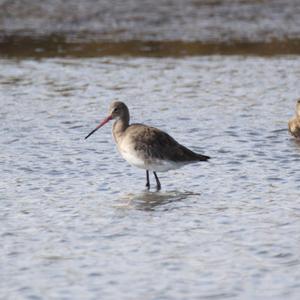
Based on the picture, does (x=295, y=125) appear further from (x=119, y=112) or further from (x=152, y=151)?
(x=152, y=151)

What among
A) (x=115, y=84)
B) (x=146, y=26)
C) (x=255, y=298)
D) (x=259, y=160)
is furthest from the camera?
(x=146, y=26)

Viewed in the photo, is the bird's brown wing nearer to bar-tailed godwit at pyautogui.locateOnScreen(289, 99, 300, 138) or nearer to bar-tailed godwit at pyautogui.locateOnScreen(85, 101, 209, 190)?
bar-tailed godwit at pyautogui.locateOnScreen(85, 101, 209, 190)

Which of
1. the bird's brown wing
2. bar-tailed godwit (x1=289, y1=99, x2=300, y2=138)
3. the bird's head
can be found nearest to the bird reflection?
the bird's brown wing

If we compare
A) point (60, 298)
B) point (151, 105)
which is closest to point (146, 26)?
point (151, 105)

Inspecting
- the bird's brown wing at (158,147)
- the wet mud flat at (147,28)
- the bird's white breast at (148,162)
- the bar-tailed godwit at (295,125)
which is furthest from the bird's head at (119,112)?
the wet mud flat at (147,28)

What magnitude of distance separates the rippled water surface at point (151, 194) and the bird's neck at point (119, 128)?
1.66 feet

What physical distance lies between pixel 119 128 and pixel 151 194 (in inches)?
46.7

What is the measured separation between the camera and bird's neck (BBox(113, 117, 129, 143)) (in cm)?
1202

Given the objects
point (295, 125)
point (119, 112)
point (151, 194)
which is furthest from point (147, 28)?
point (151, 194)

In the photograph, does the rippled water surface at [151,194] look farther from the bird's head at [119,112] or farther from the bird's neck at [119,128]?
the bird's head at [119,112]

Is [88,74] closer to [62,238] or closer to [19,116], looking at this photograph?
[19,116]

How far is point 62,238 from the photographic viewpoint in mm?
9250

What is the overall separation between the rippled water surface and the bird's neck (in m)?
0.51

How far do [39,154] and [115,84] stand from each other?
20.5 ft
